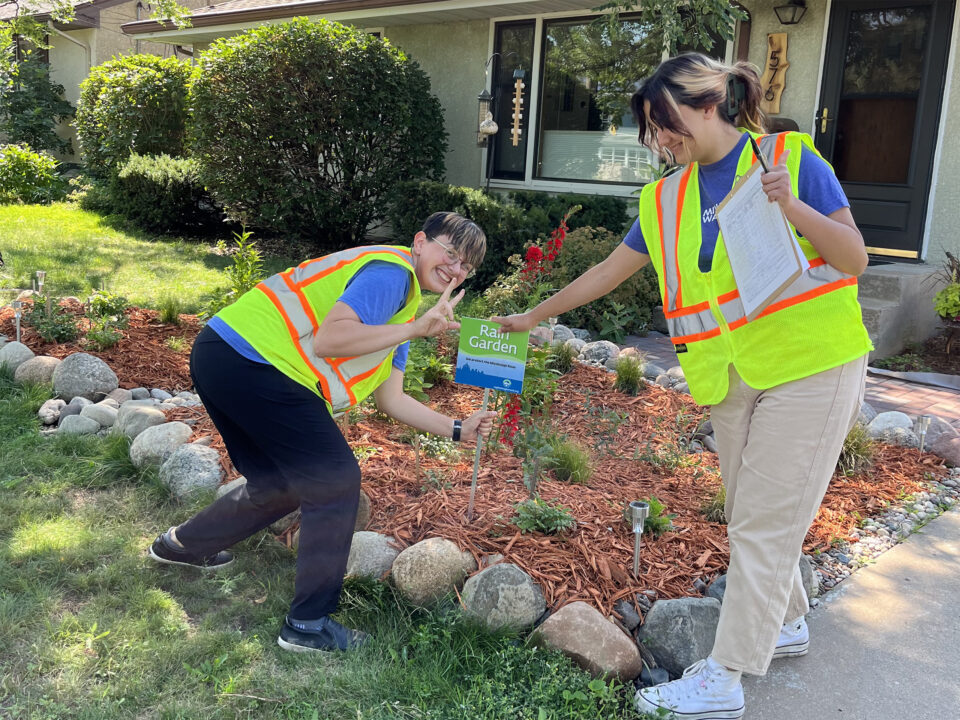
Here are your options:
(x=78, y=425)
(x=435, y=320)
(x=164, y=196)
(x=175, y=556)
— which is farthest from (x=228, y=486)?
(x=164, y=196)

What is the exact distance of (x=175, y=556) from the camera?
323 cm

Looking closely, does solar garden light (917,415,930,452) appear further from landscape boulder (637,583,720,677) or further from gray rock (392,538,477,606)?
gray rock (392,538,477,606)

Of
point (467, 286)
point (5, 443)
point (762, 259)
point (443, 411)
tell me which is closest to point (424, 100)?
point (467, 286)

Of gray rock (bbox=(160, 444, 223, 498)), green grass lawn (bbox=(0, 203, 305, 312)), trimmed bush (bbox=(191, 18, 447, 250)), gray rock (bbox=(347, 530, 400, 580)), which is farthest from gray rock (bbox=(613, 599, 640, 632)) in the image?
trimmed bush (bbox=(191, 18, 447, 250))

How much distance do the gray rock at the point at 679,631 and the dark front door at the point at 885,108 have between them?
6.64 meters

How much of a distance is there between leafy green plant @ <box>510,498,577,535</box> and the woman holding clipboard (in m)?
0.86

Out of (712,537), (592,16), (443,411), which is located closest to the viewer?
(712,537)

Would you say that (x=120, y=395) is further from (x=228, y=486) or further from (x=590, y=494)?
(x=590, y=494)

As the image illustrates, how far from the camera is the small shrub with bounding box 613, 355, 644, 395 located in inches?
210

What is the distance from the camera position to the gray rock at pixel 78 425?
4637mm

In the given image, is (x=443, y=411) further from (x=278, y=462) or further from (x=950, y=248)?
(x=950, y=248)

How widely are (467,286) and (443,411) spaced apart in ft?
14.0

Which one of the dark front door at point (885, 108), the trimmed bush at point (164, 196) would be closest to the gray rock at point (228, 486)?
the dark front door at point (885, 108)

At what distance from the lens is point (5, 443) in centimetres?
443
